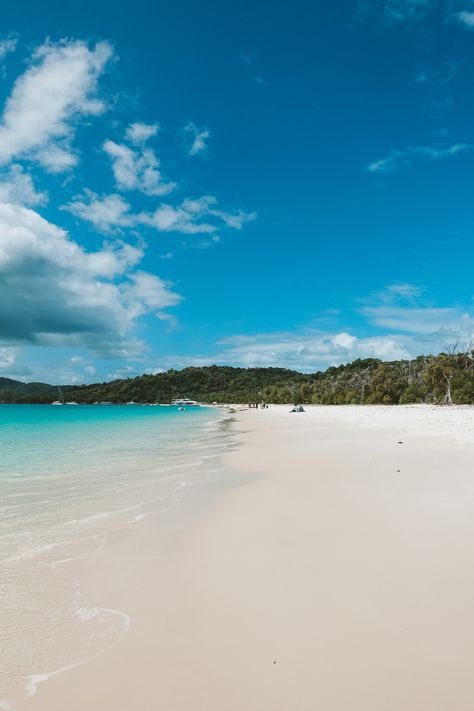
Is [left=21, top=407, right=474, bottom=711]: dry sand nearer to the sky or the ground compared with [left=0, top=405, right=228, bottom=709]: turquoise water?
nearer to the sky

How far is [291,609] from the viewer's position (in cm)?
462

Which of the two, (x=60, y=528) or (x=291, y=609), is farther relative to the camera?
(x=60, y=528)

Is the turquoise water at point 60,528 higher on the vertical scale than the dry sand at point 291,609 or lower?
lower

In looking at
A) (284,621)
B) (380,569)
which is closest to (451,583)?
(380,569)

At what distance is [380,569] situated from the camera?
218 inches

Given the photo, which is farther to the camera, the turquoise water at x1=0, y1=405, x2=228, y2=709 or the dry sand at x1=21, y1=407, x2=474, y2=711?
the turquoise water at x1=0, y1=405, x2=228, y2=709

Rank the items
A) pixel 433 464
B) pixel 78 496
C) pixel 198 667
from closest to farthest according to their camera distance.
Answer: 1. pixel 198 667
2. pixel 78 496
3. pixel 433 464

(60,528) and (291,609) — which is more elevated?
(291,609)

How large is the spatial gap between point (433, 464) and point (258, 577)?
9501mm

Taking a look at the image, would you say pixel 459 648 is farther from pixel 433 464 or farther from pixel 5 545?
pixel 433 464

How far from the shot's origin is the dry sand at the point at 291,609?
3.32 metres

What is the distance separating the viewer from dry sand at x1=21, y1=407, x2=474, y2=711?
10.9 ft

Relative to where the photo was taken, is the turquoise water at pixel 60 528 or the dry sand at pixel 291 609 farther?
the turquoise water at pixel 60 528

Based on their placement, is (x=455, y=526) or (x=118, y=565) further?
(x=455, y=526)
